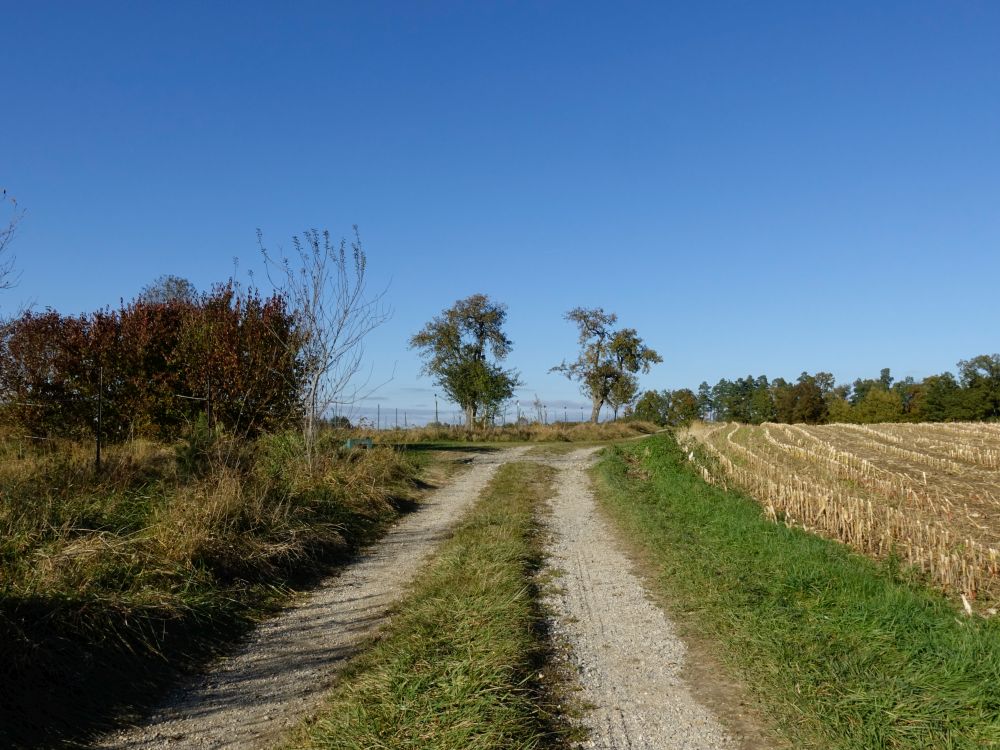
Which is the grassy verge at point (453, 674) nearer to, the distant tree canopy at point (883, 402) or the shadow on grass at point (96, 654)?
the shadow on grass at point (96, 654)

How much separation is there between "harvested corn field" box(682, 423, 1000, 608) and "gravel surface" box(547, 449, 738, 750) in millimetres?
3152

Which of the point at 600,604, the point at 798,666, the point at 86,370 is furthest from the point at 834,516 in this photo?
the point at 86,370

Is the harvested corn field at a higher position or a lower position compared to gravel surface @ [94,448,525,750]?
higher

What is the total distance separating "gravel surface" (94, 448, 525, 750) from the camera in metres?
4.40

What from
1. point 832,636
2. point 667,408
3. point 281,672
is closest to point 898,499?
point 832,636

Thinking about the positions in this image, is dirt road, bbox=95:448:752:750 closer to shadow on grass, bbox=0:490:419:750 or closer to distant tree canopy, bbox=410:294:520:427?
shadow on grass, bbox=0:490:419:750

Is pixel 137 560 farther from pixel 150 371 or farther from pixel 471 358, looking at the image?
pixel 471 358

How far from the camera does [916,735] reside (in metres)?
4.08

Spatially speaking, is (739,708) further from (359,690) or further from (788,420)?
(788,420)

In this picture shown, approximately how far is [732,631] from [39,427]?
1619cm

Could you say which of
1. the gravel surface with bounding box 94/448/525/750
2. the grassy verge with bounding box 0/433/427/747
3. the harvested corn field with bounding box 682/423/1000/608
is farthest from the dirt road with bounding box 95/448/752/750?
the harvested corn field with bounding box 682/423/1000/608

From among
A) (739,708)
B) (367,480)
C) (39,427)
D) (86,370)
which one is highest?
(86,370)

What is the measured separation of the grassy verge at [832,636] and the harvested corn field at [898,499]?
52cm

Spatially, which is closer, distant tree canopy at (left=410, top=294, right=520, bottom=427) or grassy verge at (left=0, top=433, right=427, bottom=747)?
grassy verge at (left=0, top=433, right=427, bottom=747)
